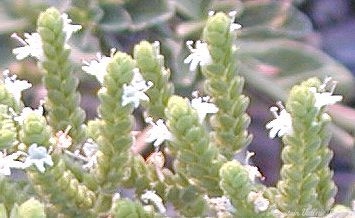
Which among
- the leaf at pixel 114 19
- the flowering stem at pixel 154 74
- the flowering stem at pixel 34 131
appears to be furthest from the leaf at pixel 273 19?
the flowering stem at pixel 34 131

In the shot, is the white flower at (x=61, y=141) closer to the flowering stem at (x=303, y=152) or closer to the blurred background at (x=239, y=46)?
the flowering stem at (x=303, y=152)

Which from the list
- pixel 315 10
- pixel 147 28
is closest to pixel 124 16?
pixel 147 28

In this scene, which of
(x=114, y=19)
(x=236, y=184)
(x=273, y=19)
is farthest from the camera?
(x=273, y=19)

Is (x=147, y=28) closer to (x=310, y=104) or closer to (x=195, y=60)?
(x=195, y=60)

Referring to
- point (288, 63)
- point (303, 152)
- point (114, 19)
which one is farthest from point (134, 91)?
point (288, 63)

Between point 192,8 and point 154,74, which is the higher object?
point 192,8

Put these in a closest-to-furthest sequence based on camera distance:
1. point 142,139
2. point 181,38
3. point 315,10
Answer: point 142,139
point 181,38
point 315,10

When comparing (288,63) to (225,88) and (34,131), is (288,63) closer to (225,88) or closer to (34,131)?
(225,88)
